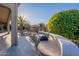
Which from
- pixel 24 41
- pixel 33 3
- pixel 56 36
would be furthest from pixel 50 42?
pixel 33 3

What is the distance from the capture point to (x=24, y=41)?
11.8 feet

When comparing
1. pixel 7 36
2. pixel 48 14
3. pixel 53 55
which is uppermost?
pixel 48 14

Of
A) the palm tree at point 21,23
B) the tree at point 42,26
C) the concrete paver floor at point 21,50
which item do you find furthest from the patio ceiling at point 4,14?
the tree at point 42,26

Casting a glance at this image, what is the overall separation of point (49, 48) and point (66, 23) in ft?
1.38

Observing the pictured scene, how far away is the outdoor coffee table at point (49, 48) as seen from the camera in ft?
11.5

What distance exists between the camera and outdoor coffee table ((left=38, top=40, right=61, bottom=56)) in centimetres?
351

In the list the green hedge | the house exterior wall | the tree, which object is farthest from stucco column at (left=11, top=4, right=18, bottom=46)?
the green hedge

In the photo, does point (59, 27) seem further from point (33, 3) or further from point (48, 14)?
point (33, 3)

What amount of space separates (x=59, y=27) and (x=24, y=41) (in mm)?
526

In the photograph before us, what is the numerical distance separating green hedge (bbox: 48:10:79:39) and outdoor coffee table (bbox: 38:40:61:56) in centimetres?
17

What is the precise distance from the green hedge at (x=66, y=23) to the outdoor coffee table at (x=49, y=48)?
0.55 feet

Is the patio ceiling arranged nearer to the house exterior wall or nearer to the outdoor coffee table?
the house exterior wall

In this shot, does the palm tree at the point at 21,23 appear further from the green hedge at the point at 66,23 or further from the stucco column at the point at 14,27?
the green hedge at the point at 66,23

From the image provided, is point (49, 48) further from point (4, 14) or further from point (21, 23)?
point (4, 14)
